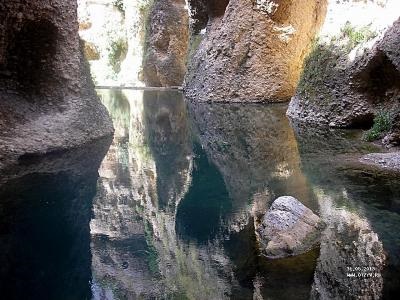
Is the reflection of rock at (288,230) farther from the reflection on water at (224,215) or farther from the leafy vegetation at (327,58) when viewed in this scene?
the leafy vegetation at (327,58)

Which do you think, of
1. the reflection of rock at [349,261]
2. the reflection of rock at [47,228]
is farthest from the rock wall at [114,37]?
the reflection of rock at [349,261]

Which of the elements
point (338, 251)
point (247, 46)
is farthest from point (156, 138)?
point (247, 46)

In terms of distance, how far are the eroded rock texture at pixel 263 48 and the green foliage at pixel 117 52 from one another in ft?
60.1

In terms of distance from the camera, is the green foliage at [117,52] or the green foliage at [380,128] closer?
the green foliage at [380,128]

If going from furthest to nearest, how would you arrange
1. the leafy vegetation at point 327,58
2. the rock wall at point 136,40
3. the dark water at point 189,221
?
1. the rock wall at point 136,40
2. the leafy vegetation at point 327,58
3. the dark water at point 189,221

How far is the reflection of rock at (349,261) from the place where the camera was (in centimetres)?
382

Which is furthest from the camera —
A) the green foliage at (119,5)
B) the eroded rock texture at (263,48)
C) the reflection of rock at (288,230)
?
the green foliage at (119,5)

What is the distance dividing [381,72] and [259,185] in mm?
5670

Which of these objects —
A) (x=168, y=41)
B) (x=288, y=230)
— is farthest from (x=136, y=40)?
(x=288, y=230)

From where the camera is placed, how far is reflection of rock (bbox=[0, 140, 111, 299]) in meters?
4.09

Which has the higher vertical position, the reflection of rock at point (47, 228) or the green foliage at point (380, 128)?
the green foliage at point (380, 128)

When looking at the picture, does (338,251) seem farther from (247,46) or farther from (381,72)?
(247,46)

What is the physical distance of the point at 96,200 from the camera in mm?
6574
